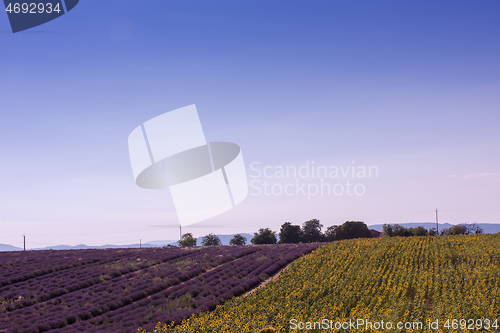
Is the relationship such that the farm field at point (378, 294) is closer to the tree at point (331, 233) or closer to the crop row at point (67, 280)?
the crop row at point (67, 280)

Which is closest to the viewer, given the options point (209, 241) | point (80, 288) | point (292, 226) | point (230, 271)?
point (80, 288)

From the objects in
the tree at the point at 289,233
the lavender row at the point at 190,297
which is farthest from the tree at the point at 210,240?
the lavender row at the point at 190,297

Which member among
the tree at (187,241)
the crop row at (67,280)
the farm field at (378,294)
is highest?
the farm field at (378,294)

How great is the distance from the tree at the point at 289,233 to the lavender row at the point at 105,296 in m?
44.6

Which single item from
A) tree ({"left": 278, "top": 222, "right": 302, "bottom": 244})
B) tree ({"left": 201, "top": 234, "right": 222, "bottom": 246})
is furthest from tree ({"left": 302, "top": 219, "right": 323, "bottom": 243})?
tree ({"left": 201, "top": 234, "right": 222, "bottom": 246})

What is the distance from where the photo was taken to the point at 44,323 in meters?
17.5

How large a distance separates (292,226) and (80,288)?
5637 centimetres

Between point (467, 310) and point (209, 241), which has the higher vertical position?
point (467, 310)

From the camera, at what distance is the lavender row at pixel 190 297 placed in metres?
17.4

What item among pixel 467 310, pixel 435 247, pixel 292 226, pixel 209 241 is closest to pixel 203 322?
pixel 467 310

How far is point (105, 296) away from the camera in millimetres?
22766

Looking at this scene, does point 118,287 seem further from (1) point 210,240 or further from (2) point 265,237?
(1) point 210,240

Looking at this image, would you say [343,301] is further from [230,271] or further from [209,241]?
[209,241]

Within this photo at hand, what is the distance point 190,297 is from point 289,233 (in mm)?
56713
